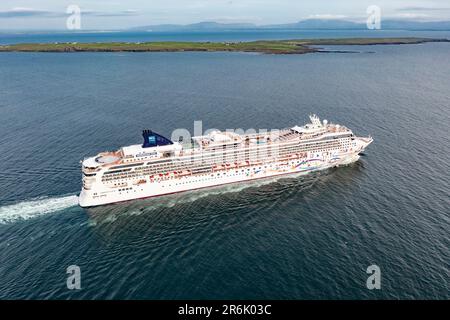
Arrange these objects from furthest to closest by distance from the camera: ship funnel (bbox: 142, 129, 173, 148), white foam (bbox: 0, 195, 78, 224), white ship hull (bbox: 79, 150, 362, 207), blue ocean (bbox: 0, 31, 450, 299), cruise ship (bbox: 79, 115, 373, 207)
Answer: ship funnel (bbox: 142, 129, 173, 148) < cruise ship (bbox: 79, 115, 373, 207) < white ship hull (bbox: 79, 150, 362, 207) < white foam (bbox: 0, 195, 78, 224) < blue ocean (bbox: 0, 31, 450, 299)

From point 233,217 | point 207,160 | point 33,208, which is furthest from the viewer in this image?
point 207,160

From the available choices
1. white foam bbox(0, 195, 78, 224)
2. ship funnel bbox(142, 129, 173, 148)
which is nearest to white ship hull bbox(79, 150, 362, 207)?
white foam bbox(0, 195, 78, 224)

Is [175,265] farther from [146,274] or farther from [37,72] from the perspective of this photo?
[37,72]

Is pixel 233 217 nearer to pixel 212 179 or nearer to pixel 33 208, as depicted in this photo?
pixel 212 179

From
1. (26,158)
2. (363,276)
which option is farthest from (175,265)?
(26,158)

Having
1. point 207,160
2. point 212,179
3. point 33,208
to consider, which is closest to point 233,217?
point 212,179

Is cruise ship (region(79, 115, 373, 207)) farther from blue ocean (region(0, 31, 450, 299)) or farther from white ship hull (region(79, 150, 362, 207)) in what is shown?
blue ocean (region(0, 31, 450, 299))

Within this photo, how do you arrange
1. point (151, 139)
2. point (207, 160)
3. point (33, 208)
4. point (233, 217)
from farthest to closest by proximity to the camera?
1. point (207, 160)
2. point (151, 139)
3. point (33, 208)
4. point (233, 217)

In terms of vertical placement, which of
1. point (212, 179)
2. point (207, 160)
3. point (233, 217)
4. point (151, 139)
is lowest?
point (233, 217)
